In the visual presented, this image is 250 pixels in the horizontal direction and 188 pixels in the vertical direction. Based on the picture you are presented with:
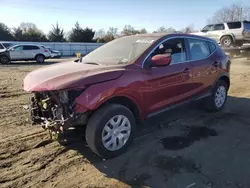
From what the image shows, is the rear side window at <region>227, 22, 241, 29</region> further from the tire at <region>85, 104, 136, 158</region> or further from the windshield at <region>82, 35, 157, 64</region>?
the tire at <region>85, 104, 136, 158</region>

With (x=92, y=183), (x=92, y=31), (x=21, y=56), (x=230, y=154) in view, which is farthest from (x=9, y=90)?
(x=92, y=31)

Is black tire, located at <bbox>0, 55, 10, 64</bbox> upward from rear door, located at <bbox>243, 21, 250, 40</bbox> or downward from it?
downward

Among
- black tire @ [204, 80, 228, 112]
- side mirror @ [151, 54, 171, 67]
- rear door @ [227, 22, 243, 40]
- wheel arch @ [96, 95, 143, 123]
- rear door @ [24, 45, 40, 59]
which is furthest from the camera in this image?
rear door @ [24, 45, 40, 59]

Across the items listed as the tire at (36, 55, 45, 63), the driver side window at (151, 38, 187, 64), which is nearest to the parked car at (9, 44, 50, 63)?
the tire at (36, 55, 45, 63)

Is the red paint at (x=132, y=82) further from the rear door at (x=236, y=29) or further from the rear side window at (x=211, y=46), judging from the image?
the rear door at (x=236, y=29)

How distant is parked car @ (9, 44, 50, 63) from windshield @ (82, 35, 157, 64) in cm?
1824

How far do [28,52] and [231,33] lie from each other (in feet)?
53.2

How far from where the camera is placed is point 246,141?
168 inches

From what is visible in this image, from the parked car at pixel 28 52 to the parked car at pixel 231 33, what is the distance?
45.0ft

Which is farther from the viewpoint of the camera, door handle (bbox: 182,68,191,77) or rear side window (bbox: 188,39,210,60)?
rear side window (bbox: 188,39,210,60)

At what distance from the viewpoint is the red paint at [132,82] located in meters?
3.30

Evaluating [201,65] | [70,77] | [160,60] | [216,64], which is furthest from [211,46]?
[70,77]

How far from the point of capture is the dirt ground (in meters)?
3.15

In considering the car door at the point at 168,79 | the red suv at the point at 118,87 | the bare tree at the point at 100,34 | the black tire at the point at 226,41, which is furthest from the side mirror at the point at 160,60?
the bare tree at the point at 100,34
